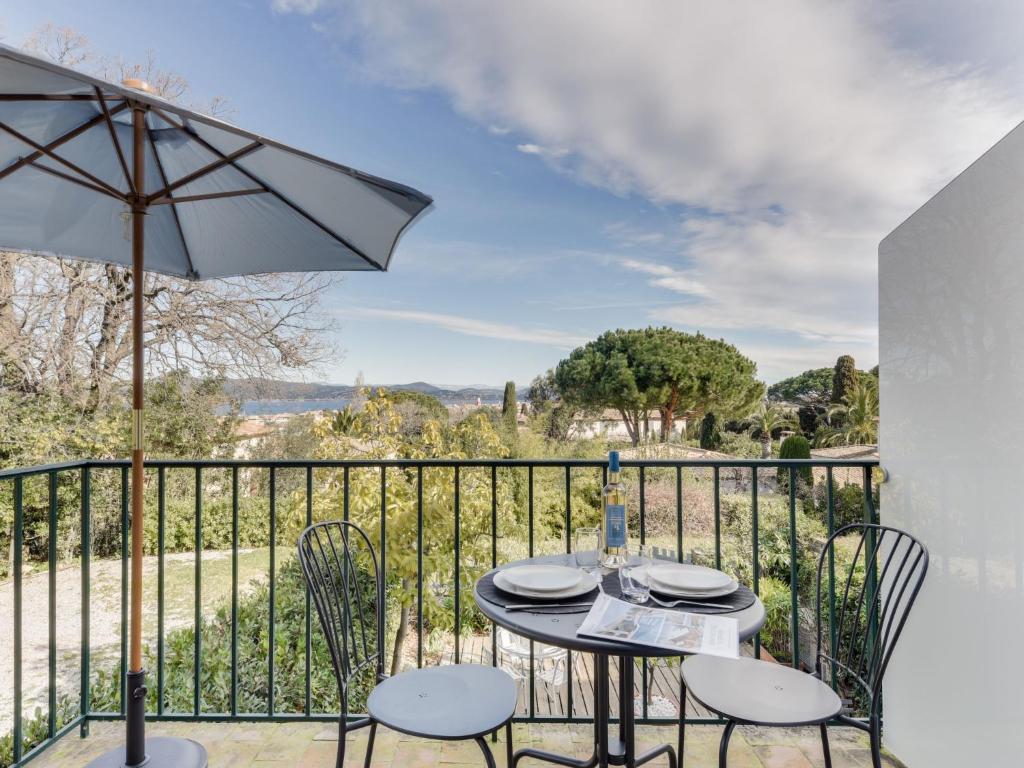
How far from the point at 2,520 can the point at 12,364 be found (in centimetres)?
190

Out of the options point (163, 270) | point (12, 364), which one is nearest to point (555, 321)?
point (12, 364)

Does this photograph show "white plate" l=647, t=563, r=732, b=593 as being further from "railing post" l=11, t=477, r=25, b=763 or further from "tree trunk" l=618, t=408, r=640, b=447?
"tree trunk" l=618, t=408, r=640, b=447

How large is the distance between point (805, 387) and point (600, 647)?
18.2 metres

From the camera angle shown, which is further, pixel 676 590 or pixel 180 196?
pixel 180 196

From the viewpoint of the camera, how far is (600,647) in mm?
1089

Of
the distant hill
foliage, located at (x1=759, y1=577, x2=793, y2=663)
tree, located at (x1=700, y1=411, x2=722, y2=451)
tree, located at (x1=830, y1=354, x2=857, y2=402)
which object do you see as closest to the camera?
foliage, located at (x1=759, y1=577, x2=793, y2=663)

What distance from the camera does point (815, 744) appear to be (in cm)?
198

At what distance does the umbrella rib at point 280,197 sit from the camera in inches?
64.1

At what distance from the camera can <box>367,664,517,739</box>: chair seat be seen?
1.31 meters

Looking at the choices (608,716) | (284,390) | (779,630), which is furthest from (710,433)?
(608,716)

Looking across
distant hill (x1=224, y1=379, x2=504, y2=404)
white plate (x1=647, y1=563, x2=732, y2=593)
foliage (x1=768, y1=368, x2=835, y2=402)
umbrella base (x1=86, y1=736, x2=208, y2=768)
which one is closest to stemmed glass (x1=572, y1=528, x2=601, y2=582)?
white plate (x1=647, y1=563, x2=732, y2=593)

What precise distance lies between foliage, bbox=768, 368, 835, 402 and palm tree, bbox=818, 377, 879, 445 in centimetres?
81

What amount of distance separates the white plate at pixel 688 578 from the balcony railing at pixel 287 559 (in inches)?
4.8

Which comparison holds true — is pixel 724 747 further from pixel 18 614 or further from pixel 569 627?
pixel 18 614
